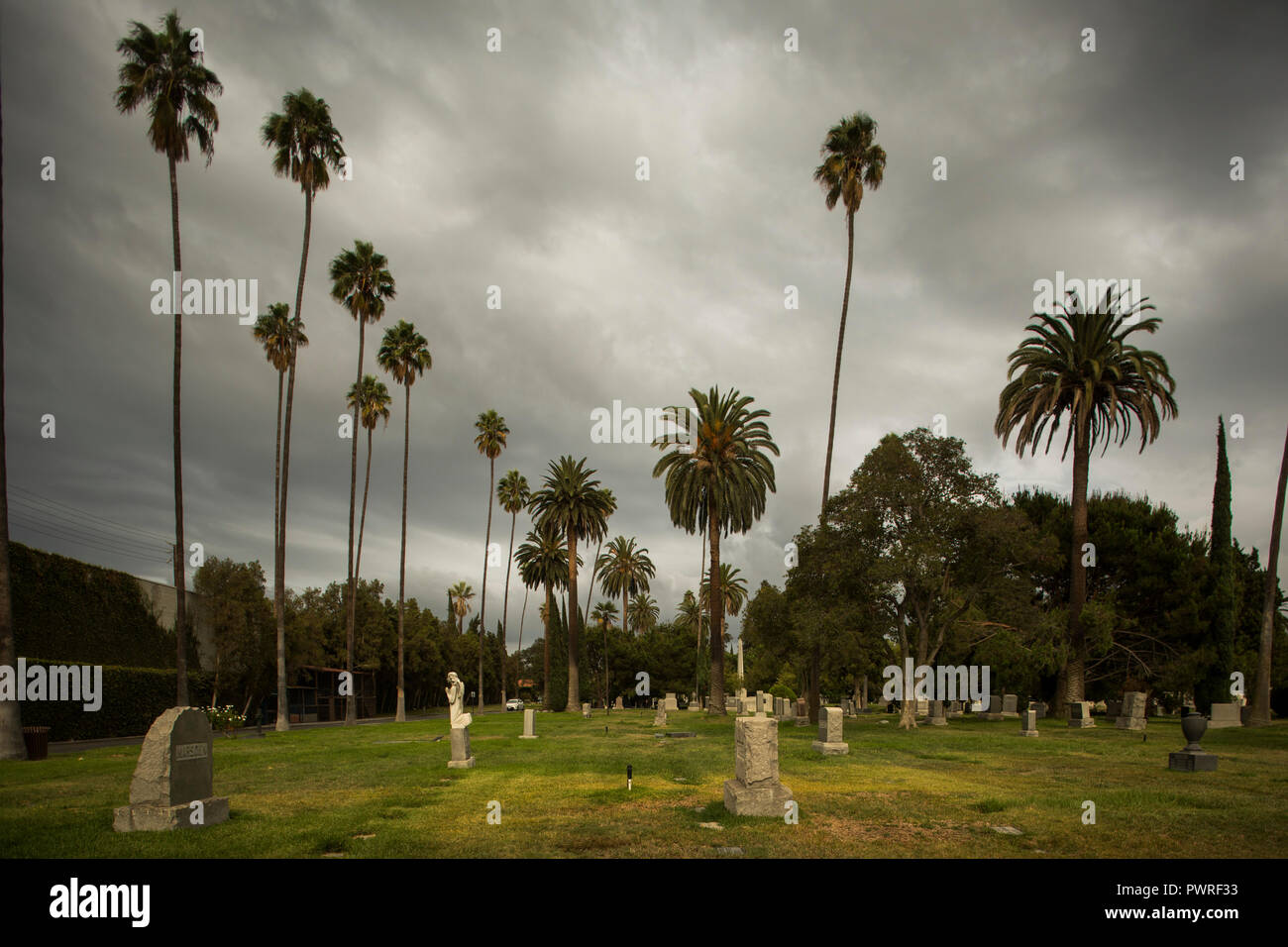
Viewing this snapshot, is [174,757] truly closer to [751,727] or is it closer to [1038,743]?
[751,727]

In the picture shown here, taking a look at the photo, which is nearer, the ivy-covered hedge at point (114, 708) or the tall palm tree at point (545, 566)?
the ivy-covered hedge at point (114, 708)

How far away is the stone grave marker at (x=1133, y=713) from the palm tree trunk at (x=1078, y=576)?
359 cm

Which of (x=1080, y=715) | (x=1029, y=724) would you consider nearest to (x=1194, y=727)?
(x=1029, y=724)

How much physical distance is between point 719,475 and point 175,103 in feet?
96.0

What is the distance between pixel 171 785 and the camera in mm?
9445

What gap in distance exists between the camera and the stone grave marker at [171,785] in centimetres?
936

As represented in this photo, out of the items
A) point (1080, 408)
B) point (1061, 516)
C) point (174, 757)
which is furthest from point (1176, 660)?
point (174, 757)

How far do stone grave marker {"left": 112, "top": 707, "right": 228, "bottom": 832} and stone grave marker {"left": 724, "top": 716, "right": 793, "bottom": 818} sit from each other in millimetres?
7405

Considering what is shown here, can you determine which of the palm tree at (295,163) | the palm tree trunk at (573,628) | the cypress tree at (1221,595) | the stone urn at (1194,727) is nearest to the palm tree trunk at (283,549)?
the palm tree at (295,163)

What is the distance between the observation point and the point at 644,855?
26.3 feet

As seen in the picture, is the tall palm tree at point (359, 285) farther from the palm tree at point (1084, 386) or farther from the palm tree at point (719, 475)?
the palm tree at point (1084, 386)
